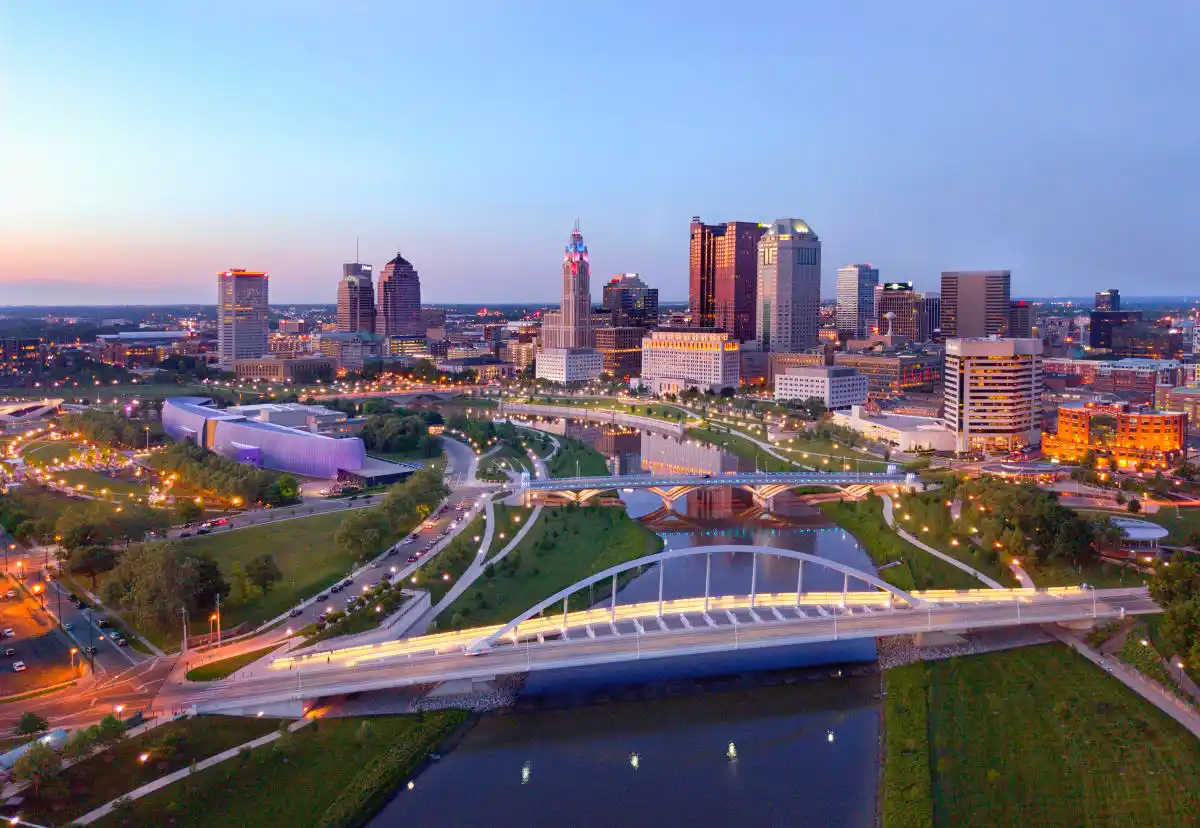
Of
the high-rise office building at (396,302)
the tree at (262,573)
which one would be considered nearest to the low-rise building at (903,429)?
the tree at (262,573)

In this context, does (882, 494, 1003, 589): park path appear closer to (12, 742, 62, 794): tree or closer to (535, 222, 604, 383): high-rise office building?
(12, 742, 62, 794): tree

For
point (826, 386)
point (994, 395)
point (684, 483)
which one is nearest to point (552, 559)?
point (684, 483)

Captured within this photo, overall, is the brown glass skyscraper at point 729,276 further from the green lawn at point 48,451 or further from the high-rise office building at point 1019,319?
the green lawn at point 48,451

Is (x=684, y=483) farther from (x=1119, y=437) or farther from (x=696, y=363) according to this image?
(x=696, y=363)

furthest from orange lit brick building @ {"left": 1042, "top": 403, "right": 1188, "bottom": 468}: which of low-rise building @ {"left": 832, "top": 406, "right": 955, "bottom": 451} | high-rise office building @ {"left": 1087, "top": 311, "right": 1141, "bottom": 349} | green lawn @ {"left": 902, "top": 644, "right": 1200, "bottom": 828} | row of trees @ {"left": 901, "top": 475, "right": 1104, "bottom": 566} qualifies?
high-rise office building @ {"left": 1087, "top": 311, "right": 1141, "bottom": 349}

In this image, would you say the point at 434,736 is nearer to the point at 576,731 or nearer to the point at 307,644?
the point at 576,731

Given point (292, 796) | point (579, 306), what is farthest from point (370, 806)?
point (579, 306)
